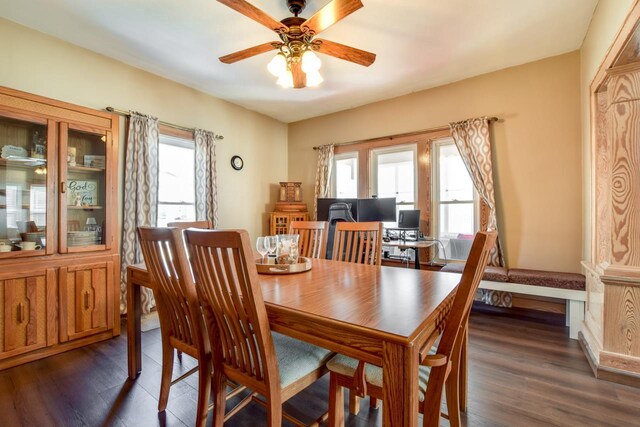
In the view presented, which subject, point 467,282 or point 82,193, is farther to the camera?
point 82,193

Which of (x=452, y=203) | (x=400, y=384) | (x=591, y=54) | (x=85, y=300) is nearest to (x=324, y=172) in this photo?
(x=452, y=203)

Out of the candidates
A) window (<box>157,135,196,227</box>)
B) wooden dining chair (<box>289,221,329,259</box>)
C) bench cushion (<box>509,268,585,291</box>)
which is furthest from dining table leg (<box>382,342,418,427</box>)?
window (<box>157,135,196,227</box>)

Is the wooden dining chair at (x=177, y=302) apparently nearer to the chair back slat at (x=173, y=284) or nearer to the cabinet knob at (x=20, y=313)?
the chair back slat at (x=173, y=284)

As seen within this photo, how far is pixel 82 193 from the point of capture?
8.71ft

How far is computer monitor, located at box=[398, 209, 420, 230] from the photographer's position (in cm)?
375

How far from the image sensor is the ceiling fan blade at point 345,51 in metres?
2.17

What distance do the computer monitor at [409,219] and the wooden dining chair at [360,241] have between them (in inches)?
60.7

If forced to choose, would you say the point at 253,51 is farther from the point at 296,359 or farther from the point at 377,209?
the point at 377,209

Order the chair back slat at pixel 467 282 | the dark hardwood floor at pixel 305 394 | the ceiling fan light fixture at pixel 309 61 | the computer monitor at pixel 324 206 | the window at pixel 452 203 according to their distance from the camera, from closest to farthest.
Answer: the chair back slat at pixel 467 282
the dark hardwood floor at pixel 305 394
the ceiling fan light fixture at pixel 309 61
the window at pixel 452 203
the computer monitor at pixel 324 206

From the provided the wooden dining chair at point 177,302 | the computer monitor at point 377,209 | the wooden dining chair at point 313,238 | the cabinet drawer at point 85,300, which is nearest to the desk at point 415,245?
the computer monitor at point 377,209

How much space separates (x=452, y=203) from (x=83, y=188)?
4.03 meters

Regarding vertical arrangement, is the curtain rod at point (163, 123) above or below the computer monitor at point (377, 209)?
above

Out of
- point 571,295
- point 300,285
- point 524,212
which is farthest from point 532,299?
point 300,285

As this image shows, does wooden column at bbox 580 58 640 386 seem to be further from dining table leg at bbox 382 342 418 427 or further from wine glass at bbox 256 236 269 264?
wine glass at bbox 256 236 269 264
